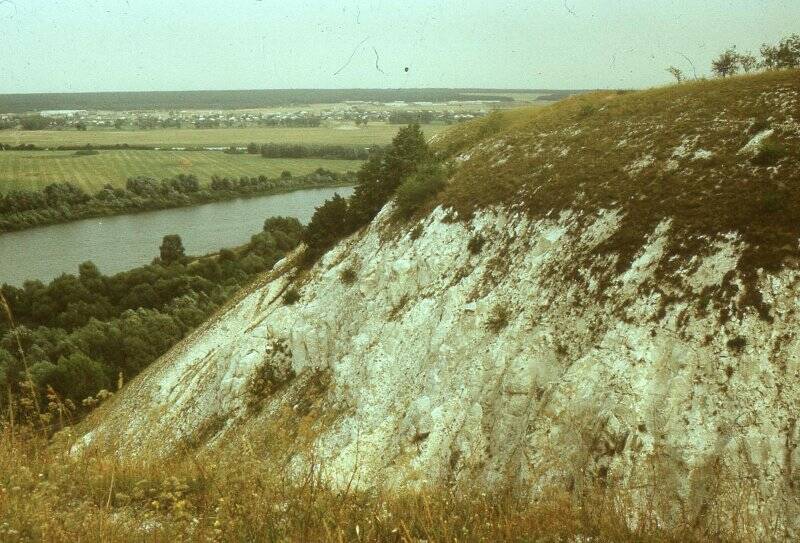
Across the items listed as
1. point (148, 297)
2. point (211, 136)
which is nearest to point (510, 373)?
point (148, 297)

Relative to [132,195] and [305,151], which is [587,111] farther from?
[305,151]

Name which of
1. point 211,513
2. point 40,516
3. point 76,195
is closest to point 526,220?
point 211,513

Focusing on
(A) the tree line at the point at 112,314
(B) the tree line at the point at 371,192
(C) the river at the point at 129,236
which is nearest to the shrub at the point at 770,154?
(B) the tree line at the point at 371,192

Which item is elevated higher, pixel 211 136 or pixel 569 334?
pixel 211 136

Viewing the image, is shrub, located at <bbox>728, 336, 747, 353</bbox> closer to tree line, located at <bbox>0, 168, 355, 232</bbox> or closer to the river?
the river

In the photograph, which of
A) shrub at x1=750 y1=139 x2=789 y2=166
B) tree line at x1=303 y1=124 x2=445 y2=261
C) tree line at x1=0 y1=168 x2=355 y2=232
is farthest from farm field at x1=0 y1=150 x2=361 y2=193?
shrub at x1=750 y1=139 x2=789 y2=166

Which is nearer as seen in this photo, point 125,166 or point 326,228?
point 326,228

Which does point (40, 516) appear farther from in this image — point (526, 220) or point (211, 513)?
point (526, 220)
